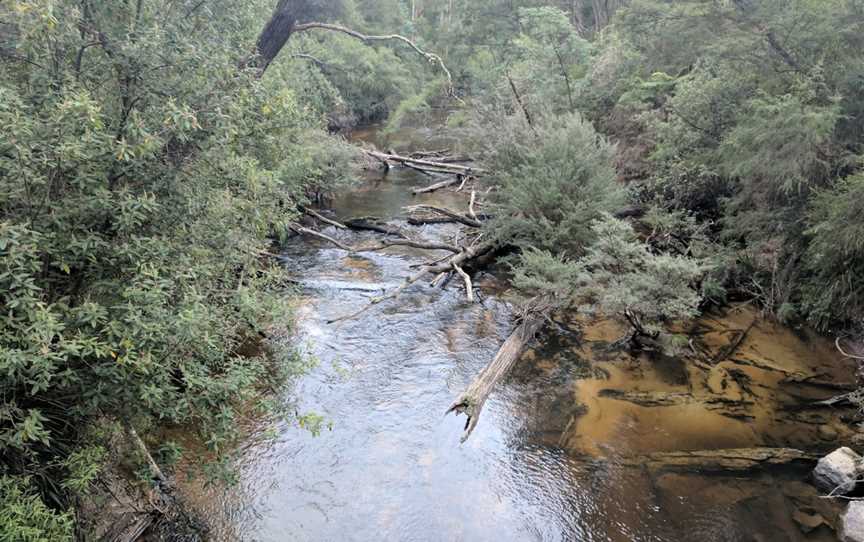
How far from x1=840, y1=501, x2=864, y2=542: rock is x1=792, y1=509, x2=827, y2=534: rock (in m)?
0.22

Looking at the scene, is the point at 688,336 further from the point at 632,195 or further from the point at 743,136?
the point at 632,195

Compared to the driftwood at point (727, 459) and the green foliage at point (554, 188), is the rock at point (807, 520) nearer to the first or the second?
the driftwood at point (727, 459)

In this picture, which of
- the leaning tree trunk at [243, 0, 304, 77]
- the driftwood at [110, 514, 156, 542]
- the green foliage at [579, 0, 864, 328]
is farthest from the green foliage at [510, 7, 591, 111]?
the driftwood at [110, 514, 156, 542]

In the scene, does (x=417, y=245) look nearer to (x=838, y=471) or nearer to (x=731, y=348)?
(x=731, y=348)

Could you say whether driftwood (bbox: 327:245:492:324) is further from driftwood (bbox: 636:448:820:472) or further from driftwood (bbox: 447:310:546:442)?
driftwood (bbox: 636:448:820:472)

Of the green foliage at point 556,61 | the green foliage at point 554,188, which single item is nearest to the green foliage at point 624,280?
the green foliage at point 554,188

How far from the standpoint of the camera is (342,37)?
1278 inches

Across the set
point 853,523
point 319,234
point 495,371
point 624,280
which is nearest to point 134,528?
point 495,371

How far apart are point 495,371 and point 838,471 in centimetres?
448

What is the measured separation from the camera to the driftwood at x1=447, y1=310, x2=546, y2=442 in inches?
305

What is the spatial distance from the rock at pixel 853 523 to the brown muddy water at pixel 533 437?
185mm

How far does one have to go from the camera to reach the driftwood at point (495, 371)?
7.76m

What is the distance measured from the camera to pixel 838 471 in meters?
6.44

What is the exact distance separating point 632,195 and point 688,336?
6152 mm
